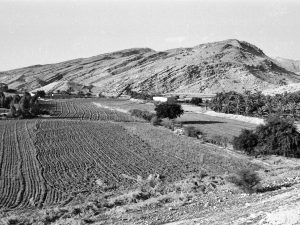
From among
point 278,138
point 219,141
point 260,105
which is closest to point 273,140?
point 278,138

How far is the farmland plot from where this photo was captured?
3406cm

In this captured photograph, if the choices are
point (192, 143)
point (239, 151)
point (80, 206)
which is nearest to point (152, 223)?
point (80, 206)

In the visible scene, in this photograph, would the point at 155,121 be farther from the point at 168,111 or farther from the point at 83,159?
the point at 83,159

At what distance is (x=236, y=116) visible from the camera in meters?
95.8

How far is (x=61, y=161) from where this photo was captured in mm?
45500

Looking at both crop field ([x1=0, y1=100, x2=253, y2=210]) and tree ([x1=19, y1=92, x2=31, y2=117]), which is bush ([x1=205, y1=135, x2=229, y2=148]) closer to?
crop field ([x1=0, y1=100, x2=253, y2=210])

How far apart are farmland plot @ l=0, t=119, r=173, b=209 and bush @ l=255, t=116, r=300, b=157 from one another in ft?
33.2

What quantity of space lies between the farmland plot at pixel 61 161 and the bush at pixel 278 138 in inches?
399

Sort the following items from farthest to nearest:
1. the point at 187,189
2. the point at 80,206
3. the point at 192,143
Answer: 1. the point at 192,143
2. the point at 187,189
3. the point at 80,206

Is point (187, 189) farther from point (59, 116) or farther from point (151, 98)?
point (151, 98)

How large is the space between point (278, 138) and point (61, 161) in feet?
66.2

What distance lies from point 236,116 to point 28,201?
68628 mm

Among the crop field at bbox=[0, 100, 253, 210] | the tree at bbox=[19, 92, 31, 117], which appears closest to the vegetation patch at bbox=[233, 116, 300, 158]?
the crop field at bbox=[0, 100, 253, 210]

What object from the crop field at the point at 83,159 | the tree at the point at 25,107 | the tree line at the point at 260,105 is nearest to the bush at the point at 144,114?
the crop field at the point at 83,159
